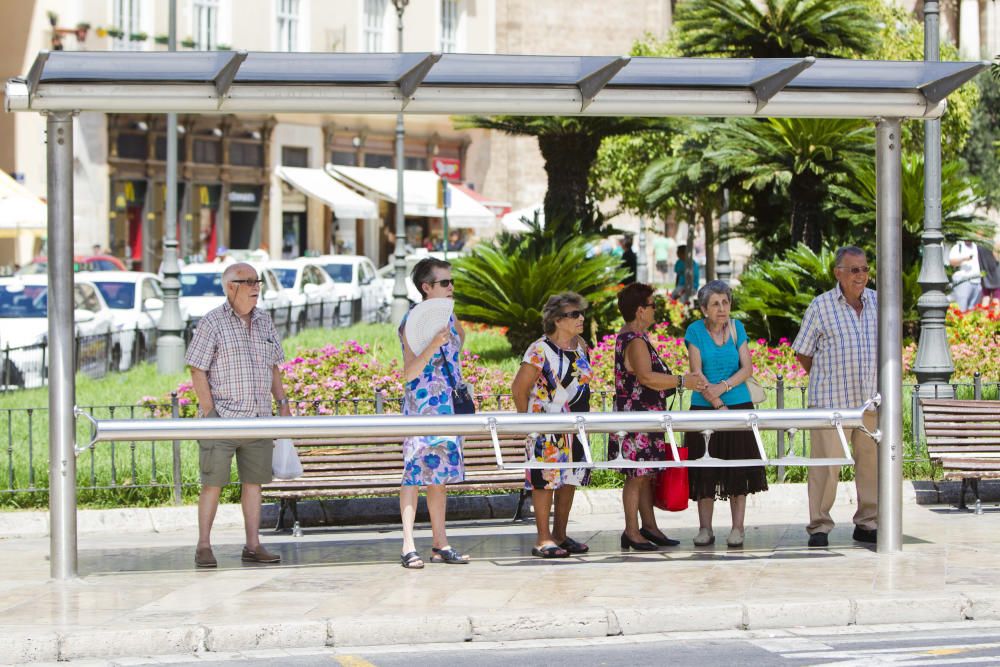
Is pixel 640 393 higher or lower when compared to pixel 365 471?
higher

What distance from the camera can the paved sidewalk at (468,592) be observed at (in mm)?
8406

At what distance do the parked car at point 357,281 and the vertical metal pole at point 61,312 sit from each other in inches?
923

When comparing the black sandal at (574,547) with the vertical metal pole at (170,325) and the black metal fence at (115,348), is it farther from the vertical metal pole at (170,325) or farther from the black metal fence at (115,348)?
the vertical metal pole at (170,325)

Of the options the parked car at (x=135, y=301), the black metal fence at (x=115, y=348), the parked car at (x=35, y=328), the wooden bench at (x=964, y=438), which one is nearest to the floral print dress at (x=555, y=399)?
the wooden bench at (x=964, y=438)

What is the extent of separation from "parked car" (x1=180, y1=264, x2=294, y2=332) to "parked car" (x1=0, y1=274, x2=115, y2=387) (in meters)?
2.50

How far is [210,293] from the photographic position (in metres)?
29.8

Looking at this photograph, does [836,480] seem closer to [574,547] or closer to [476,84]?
[574,547]

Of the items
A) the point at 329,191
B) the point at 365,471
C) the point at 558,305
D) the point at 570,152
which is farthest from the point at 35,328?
the point at 329,191

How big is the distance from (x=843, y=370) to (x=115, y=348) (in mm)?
14531

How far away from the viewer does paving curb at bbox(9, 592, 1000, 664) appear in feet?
27.0

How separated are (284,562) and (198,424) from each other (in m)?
1.44

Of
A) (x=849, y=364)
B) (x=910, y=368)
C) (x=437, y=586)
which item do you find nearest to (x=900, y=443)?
(x=849, y=364)

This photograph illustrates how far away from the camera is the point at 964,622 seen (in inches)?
350

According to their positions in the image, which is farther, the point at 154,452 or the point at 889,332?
the point at 154,452
